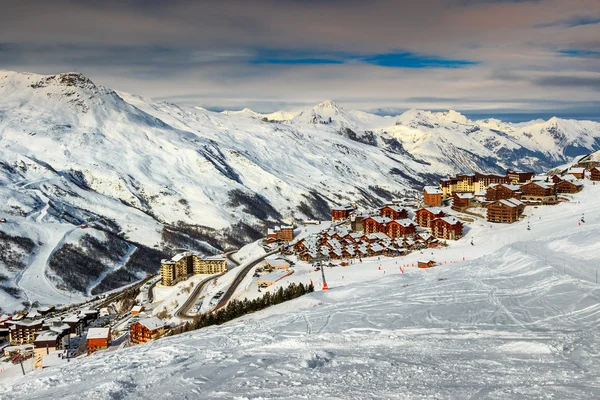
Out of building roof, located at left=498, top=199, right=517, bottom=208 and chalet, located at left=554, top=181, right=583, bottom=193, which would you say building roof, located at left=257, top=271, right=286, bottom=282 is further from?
chalet, located at left=554, top=181, right=583, bottom=193

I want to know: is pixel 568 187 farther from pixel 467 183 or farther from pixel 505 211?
pixel 467 183

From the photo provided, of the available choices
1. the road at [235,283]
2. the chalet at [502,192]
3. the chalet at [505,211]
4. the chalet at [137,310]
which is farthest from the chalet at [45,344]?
the chalet at [502,192]

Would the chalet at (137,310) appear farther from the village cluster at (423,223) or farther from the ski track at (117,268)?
the ski track at (117,268)

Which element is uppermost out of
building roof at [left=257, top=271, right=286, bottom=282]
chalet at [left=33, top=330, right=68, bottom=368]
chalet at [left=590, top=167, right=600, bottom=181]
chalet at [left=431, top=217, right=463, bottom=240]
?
chalet at [left=590, top=167, right=600, bottom=181]

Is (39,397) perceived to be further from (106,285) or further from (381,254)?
(106,285)

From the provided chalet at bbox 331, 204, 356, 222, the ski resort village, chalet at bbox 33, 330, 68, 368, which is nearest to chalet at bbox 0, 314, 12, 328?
the ski resort village

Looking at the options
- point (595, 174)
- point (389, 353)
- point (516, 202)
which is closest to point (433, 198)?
point (516, 202)

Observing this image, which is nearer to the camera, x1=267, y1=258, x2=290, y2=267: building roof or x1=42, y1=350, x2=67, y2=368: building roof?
x1=42, y1=350, x2=67, y2=368: building roof
